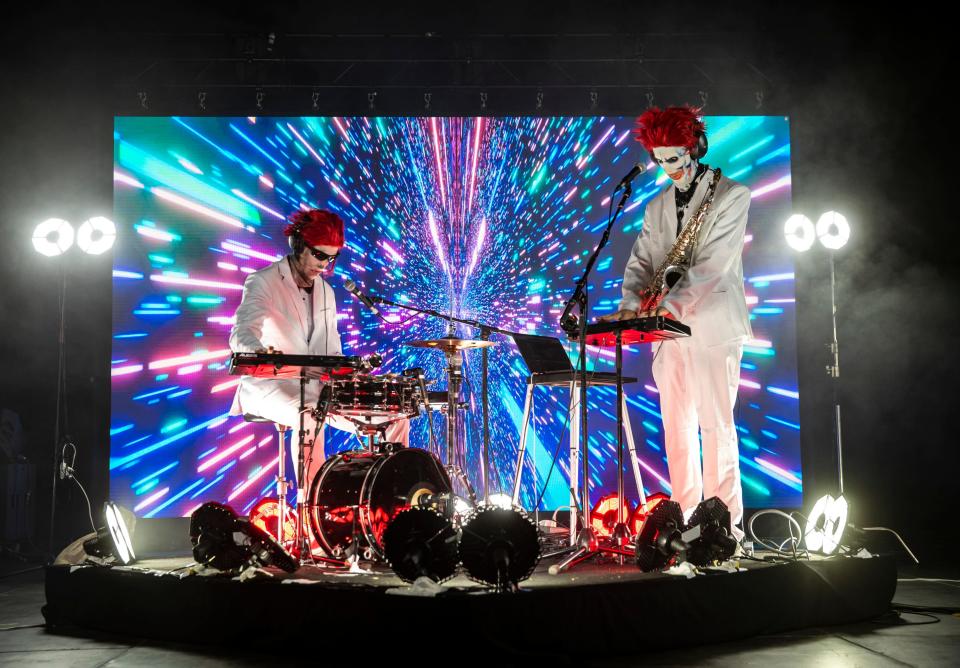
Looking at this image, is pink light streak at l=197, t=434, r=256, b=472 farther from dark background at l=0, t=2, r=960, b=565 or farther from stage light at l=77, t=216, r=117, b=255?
stage light at l=77, t=216, r=117, b=255

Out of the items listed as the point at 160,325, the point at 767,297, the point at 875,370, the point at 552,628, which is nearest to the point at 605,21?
the point at 767,297

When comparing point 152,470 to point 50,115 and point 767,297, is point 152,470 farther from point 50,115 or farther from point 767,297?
point 767,297

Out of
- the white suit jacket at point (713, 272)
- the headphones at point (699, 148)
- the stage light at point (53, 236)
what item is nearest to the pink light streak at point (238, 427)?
the stage light at point (53, 236)

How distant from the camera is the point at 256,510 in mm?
4715

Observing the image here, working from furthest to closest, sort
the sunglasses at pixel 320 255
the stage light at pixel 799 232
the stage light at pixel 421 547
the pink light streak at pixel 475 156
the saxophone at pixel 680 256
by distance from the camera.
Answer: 1. the pink light streak at pixel 475 156
2. the stage light at pixel 799 232
3. the sunglasses at pixel 320 255
4. the saxophone at pixel 680 256
5. the stage light at pixel 421 547

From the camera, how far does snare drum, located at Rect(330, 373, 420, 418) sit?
403cm

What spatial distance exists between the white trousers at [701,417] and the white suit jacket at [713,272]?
94mm

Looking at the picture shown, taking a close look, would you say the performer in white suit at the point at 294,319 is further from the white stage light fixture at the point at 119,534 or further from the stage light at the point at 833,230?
the stage light at the point at 833,230

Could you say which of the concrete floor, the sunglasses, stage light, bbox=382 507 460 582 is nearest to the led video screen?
the sunglasses

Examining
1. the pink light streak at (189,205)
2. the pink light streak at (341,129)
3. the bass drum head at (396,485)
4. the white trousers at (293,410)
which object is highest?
the pink light streak at (341,129)

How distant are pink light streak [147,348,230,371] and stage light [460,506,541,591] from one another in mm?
4265

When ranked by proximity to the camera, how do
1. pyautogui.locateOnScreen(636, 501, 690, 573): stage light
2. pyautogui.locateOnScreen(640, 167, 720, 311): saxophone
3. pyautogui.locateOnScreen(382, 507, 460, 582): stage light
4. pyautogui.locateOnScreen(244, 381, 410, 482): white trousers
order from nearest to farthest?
pyautogui.locateOnScreen(382, 507, 460, 582): stage light < pyautogui.locateOnScreen(636, 501, 690, 573): stage light < pyautogui.locateOnScreen(640, 167, 720, 311): saxophone < pyautogui.locateOnScreen(244, 381, 410, 482): white trousers

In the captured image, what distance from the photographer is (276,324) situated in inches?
189

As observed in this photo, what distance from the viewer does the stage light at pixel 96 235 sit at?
20.8ft
